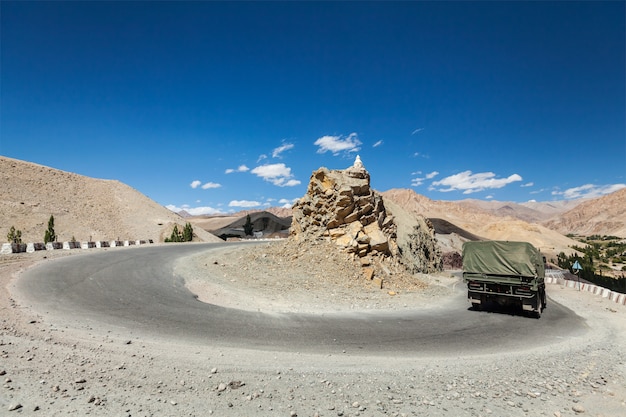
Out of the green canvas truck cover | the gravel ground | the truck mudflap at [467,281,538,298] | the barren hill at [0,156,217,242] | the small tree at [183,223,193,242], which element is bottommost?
the gravel ground

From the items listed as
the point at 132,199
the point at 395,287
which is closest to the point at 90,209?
the point at 132,199

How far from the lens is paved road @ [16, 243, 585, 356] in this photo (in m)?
8.77

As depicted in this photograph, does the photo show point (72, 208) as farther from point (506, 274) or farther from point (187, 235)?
point (506, 274)

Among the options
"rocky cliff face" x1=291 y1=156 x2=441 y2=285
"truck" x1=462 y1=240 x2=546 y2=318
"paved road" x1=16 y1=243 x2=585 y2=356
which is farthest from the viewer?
"rocky cliff face" x1=291 y1=156 x2=441 y2=285

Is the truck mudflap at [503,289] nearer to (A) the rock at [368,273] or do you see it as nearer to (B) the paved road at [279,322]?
(B) the paved road at [279,322]

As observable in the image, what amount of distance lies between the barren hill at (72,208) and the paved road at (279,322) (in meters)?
36.3

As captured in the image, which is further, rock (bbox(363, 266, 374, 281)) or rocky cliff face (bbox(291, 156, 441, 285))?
rocky cliff face (bbox(291, 156, 441, 285))

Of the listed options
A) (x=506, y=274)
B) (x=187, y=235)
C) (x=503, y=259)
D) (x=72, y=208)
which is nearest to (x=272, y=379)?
(x=506, y=274)

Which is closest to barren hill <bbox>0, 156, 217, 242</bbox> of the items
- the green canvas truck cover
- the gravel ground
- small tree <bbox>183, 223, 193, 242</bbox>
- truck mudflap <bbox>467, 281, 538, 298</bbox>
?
small tree <bbox>183, 223, 193, 242</bbox>

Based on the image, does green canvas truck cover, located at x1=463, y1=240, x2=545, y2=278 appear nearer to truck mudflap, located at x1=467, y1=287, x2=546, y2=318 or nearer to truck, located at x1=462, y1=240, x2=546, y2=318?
truck, located at x1=462, y1=240, x2=546, y2=318

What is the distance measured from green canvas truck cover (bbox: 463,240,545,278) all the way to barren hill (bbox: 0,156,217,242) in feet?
156

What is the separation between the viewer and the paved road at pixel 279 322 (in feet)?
28.8

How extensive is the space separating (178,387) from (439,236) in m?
45.5

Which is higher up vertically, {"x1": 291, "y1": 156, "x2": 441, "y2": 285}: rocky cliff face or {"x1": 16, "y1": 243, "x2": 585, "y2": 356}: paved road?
{"x1": 291, "y1": 156, "x2": 441, "y2": 285}: rocky cliff face
